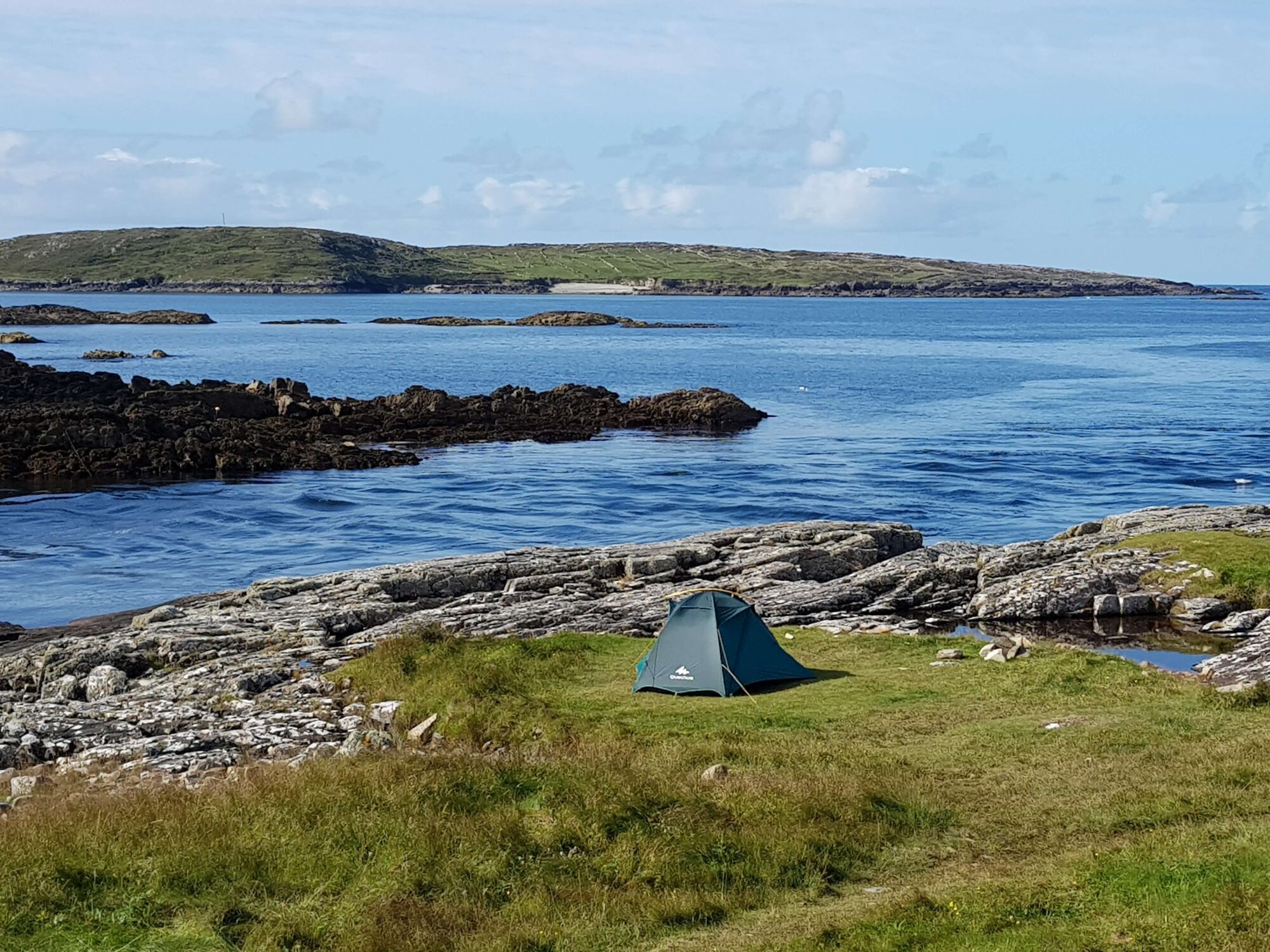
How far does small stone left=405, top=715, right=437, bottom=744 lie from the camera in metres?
22.5

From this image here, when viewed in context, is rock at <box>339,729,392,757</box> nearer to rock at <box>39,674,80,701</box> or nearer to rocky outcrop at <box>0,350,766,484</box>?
rock at <box>39,674,80,701</box>

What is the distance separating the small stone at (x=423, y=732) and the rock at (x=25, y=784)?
20.5 feet

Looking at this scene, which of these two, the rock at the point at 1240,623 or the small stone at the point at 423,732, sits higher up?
the rock at the point at 1240,623

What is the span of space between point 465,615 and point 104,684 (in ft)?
30.7

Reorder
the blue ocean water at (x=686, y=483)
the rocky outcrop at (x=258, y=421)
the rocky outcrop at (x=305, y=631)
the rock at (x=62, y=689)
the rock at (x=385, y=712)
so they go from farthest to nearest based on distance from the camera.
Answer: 1. the rocky outcrop at (x=258, y=421)
2. the blue ocean water at (x=686, y=483)
3. the rock at (x=62, y=689)
4. the rock at (x=385, y=712)
5. the rocky outcrop at (x=305, y=631)

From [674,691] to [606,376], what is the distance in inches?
4018

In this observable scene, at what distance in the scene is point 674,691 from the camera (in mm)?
24750

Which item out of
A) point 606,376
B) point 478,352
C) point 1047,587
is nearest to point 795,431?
point 606,376

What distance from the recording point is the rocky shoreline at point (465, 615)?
23000 mm

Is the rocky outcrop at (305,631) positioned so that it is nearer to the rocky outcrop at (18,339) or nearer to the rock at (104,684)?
the rock at (104,684)

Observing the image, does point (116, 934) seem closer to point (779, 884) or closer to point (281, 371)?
point (779, 884)

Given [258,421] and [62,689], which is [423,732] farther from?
[258,421]

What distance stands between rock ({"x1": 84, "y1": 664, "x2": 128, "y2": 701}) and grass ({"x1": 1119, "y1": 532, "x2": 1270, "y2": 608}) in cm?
2787

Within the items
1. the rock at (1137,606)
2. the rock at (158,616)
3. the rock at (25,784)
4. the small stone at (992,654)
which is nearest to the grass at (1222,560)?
the rock at (1137,606)
